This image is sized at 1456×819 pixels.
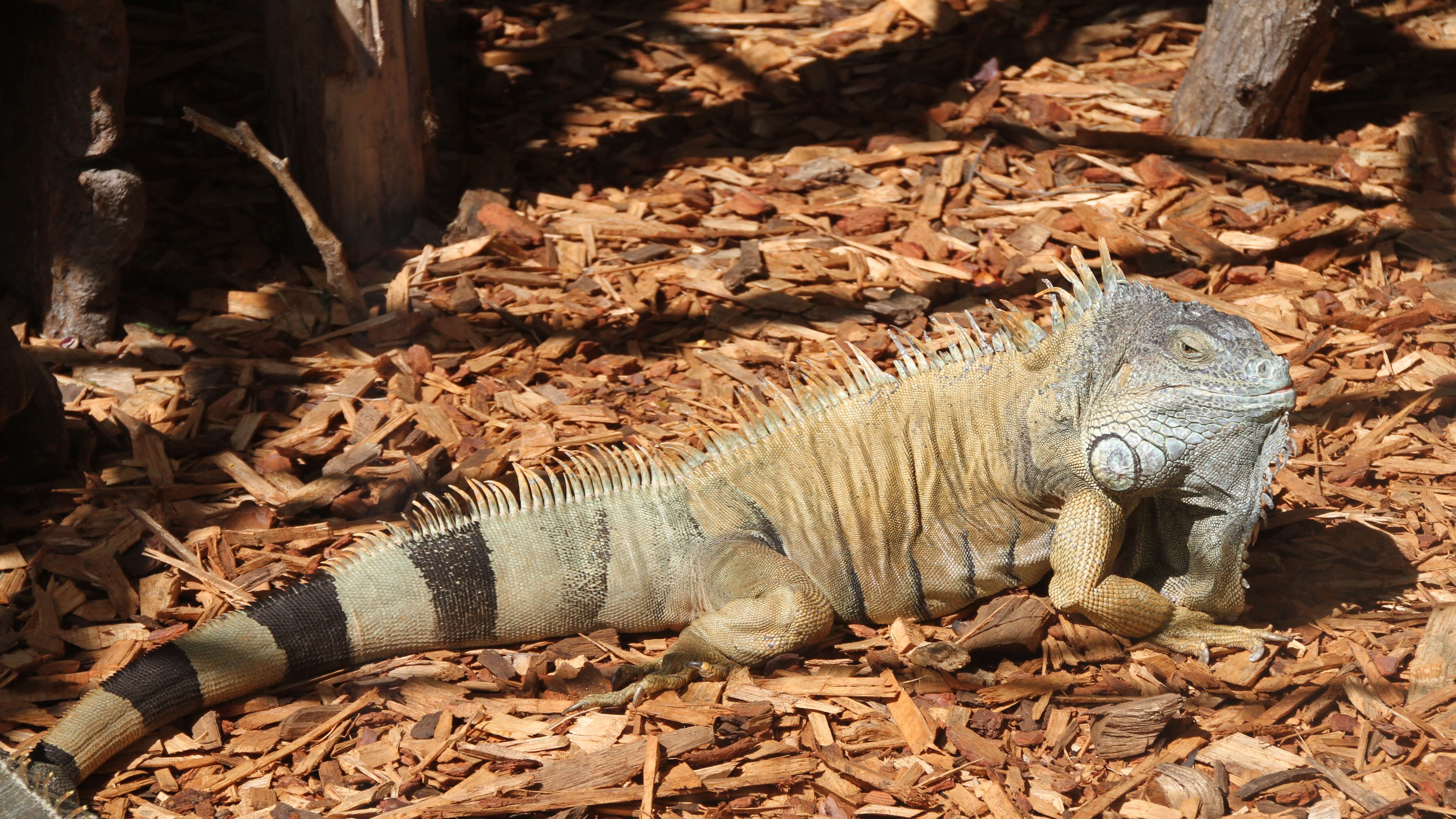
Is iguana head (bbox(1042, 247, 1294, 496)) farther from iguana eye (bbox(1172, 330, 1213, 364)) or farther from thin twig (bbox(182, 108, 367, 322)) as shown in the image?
thin twig (bbox(182, 108, 367, 322))

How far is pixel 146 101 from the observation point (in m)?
6.70

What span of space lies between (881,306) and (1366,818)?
304cm

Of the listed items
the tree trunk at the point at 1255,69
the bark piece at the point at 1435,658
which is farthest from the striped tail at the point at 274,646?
the tree trunk at the point at 1255,69

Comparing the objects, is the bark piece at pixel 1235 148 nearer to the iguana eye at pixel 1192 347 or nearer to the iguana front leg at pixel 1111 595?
the iguana eye at pixel 1192 347

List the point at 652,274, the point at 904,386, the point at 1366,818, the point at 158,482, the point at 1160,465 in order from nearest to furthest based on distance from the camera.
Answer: the point at 1366,818 → the point at 1160,465 → the point at 904,386 → the point at 158,482 → the point at 652,274

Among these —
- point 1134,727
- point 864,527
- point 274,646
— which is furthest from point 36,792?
point 1134,727

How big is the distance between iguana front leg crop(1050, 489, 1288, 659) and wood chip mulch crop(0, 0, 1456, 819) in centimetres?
9

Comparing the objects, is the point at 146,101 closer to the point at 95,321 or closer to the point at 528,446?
the point at 95,321

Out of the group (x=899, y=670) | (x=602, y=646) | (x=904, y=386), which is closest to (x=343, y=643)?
(x=602, y=646)

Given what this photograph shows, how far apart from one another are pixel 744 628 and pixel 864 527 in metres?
0.57

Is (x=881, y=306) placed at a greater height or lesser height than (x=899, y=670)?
greater

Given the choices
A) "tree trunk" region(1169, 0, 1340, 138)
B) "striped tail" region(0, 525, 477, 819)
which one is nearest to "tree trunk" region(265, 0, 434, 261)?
"striped tail" region(0, 525, 477, 819)

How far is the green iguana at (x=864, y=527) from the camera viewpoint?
3.61 m

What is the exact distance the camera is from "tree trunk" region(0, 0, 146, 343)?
4.86 meters
